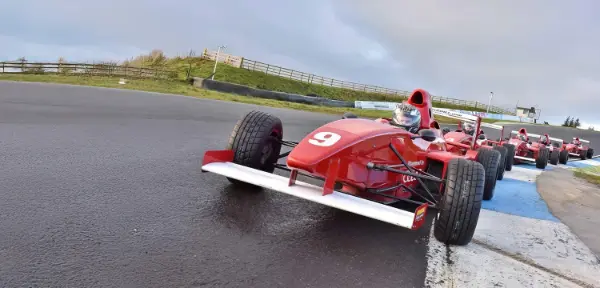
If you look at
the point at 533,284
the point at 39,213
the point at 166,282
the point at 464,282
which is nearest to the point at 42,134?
the point at 39,213

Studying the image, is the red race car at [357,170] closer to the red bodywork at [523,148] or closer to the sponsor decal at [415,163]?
the sponsor decal at [415,163]

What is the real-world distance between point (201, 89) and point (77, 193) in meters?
27.1

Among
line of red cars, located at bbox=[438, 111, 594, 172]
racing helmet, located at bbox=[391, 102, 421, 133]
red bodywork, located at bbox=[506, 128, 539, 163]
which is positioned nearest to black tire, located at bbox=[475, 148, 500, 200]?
line of red cars, located at bbox=[438, 111, 594, 172]

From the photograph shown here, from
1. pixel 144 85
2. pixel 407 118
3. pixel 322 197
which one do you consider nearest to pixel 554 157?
pixel 407 118

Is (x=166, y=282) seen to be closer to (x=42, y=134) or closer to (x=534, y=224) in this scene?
(x=534, y=224)

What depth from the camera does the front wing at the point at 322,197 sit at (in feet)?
13.1

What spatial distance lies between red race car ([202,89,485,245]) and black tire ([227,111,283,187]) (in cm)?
1

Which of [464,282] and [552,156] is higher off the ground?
[552,156]

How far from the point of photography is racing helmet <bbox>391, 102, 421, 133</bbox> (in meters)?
6.89

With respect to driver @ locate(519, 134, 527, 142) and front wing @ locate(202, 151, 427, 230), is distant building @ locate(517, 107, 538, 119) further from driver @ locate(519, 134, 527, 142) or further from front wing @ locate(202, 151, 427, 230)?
front wing @ locate(202, 151, 427, 230)

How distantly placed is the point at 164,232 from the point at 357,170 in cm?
214

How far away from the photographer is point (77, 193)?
4465 mm

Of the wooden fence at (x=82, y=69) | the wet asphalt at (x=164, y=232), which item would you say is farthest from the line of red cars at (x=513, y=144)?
the wooden fence at (x=82, y=69)

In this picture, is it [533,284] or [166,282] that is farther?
[533,284]
